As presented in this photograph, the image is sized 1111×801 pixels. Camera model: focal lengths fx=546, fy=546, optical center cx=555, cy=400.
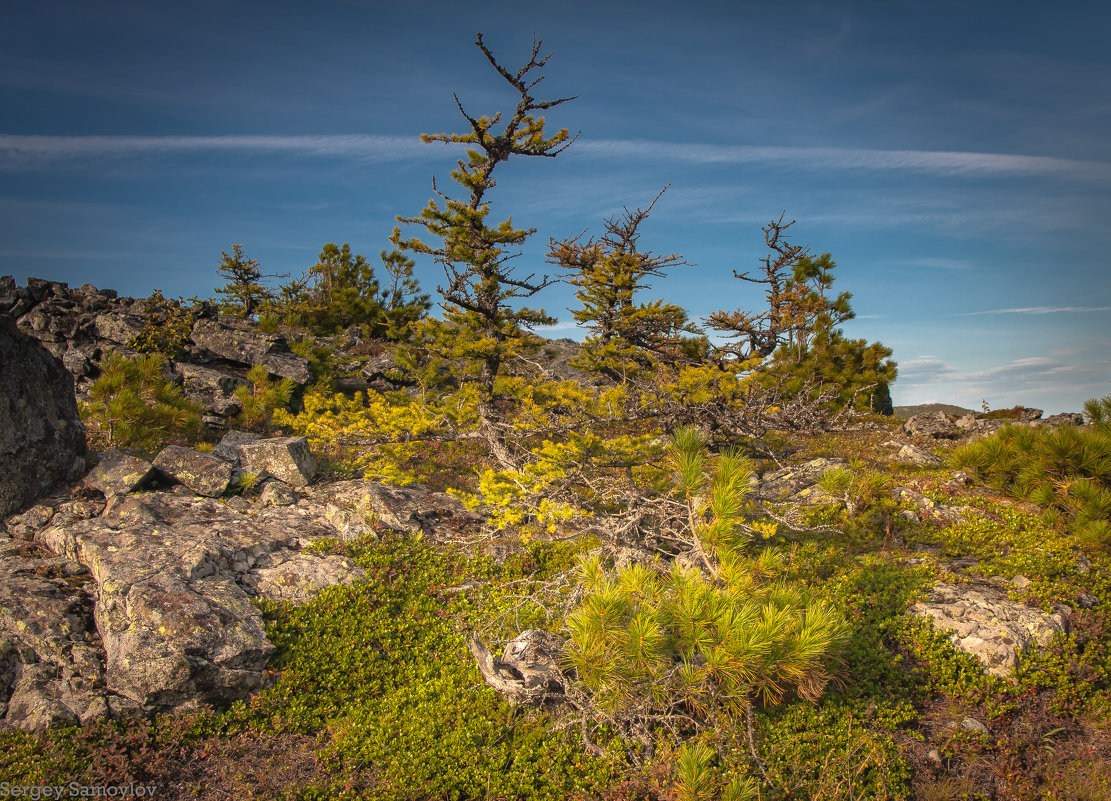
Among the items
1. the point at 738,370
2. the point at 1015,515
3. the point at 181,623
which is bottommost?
the point at 181,623

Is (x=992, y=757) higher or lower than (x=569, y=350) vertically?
lower

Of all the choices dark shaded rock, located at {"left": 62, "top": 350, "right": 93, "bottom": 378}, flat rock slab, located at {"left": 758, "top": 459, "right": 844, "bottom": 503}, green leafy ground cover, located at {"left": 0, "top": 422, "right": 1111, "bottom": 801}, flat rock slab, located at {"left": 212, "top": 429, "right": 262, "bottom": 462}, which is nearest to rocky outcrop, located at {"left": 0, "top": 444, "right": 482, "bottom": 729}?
green leafy ground cover, located at {"left": 0, "top": 422, "right": 1111, "bottom": 801}

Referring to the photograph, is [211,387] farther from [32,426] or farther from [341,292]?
[341,292]

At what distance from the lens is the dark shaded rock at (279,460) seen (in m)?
12.1

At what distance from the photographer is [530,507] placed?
846 cm

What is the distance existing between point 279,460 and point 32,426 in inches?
163

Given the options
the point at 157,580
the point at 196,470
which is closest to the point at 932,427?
the point at 196,470

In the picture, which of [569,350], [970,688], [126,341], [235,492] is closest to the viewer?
[970,688]

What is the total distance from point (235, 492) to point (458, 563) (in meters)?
5.17

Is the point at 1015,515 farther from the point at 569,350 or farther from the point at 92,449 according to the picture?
the point at 569,350

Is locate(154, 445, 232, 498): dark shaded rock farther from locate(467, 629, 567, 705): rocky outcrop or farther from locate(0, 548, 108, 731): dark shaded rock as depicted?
locate(467, 629, 567, 705): rocky outcrop

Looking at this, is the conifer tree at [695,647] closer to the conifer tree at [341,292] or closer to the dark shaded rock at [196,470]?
the dark shaded rock at [196,470]

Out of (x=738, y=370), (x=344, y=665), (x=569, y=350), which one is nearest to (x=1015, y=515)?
(x=738, y=370)

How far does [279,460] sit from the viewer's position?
12.2m
